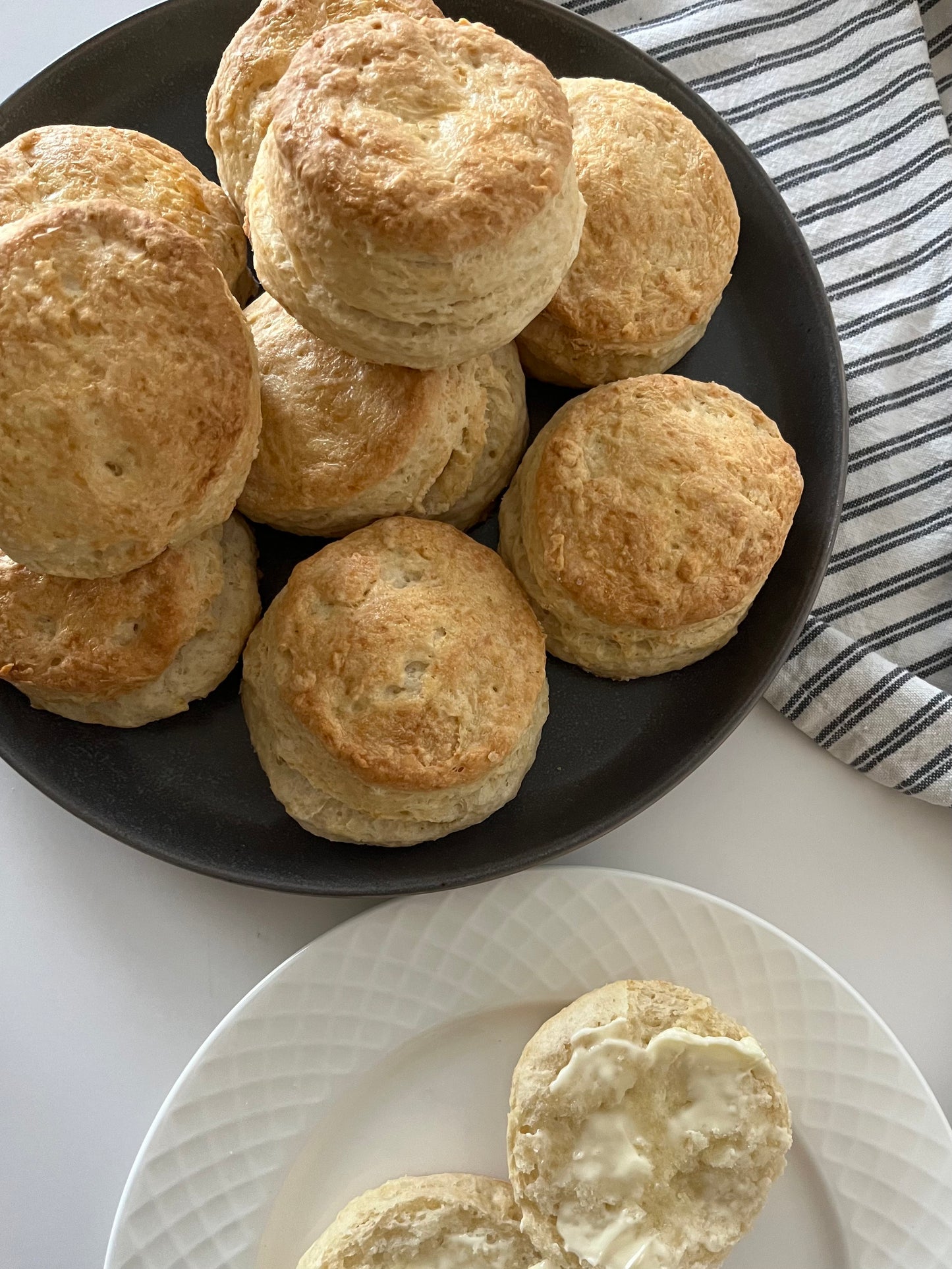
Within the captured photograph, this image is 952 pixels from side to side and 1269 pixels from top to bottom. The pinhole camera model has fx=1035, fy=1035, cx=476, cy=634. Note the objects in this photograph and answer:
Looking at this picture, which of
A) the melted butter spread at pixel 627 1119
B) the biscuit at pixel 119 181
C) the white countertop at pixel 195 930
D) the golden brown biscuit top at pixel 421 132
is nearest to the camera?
the golden brown biscuit top at pixel 421 132

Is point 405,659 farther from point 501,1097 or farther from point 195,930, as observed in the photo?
point 501,1097

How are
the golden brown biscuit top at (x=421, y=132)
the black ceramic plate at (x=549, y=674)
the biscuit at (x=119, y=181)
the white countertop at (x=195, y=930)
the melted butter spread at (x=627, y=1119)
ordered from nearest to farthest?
the golden brown biscuit top at (x=421, y=132), the biscuit at (x=119, y=181), the melted butter spread at (x=627, y=1119), the black ceramic plate at (x=549, y=674), the white countertop at (x=195, y=930)

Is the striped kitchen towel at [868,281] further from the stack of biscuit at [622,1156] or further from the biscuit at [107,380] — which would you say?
the biscuit at [107,380]

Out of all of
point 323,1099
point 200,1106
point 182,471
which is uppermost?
point 182,471

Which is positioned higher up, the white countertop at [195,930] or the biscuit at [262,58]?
the biscuit at [262,58]

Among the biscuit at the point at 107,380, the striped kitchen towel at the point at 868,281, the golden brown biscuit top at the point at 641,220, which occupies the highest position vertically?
the biscuit at the point at 107,380

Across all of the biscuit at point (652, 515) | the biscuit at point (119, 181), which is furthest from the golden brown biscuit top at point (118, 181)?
the biscuit at point (652, 515)

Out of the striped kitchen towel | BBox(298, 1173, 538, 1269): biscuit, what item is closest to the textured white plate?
BBox(298, 1173, 538, 1269): biscuit

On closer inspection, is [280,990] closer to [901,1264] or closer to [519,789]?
[519,789]

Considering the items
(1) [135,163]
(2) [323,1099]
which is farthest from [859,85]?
(2) [323,1099]
